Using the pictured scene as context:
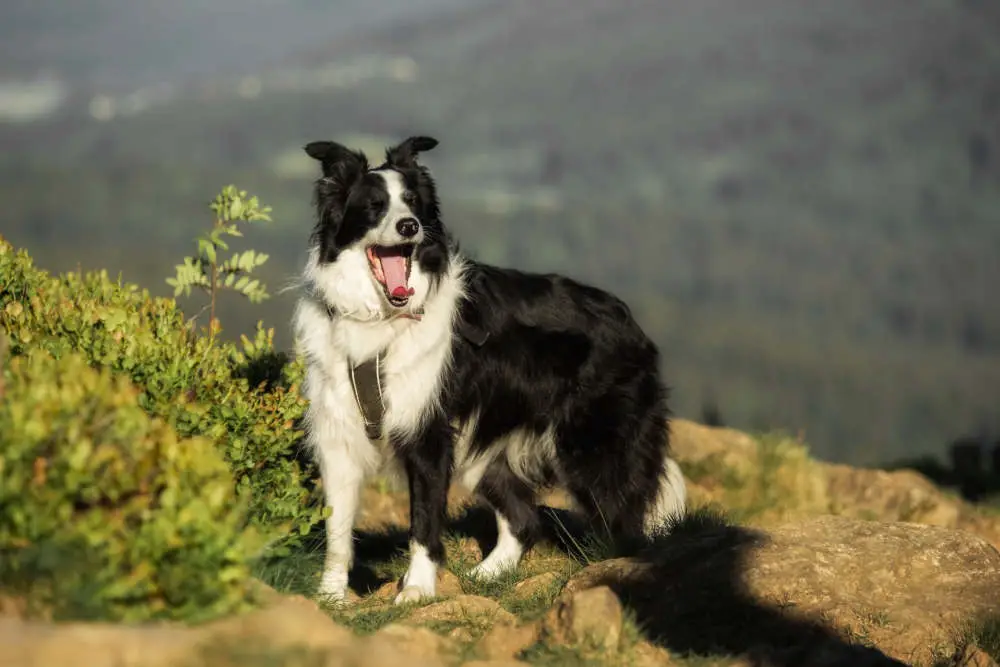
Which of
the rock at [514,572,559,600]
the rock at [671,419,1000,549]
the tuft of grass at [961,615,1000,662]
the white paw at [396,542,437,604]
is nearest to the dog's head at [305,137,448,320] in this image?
the white paw at [396,542,437,604]

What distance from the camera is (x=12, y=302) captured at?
598 cm

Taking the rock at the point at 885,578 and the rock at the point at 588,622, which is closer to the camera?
the rock at the point at 588,622

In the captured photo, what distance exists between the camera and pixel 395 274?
602 centimetres

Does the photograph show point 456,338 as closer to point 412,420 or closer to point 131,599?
point 412,420

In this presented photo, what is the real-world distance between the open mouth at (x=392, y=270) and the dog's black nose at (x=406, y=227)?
17cm

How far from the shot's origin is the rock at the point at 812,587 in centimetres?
489

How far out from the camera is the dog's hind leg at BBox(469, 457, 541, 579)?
6918 mm

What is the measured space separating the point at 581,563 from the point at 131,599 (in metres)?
3.07

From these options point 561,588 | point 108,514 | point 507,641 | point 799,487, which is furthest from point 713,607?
point 799,487

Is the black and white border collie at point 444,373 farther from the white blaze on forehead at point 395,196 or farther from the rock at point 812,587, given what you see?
the rock at point 812,587

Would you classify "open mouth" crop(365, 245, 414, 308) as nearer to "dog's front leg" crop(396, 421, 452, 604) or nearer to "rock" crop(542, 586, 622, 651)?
"dog's front leg" crop(396, 421, 452, 604)

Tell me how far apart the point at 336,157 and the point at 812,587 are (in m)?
2.99

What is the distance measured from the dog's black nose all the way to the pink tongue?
0.23 m

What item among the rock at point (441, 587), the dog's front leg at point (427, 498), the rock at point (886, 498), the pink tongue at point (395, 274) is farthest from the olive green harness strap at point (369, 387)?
the rock at point (886, 498)
